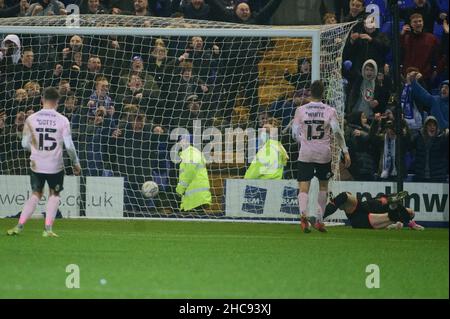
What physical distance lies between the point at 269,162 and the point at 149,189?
2.09 metres

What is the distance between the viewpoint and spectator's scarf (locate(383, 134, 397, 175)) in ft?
58.5

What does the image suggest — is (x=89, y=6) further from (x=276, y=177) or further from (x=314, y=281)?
(x=314, y=281)

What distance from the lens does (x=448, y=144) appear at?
57.7 ft

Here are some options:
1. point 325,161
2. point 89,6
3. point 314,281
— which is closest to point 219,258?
point 314,281

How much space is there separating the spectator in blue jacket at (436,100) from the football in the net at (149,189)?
15.5ft

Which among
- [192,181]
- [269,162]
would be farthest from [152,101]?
[269,162]

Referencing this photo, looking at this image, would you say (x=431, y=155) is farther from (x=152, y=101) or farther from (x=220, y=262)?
(x=220, y=262)

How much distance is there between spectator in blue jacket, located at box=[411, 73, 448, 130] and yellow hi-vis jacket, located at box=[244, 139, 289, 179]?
251 cm

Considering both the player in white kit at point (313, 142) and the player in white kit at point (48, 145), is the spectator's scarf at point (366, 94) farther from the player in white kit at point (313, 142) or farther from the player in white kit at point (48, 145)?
the player in white kit at point (48, 145)

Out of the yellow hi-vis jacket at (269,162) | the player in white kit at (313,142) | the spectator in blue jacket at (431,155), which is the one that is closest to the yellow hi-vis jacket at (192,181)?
the yellow hi-vis jacket at (269,162)

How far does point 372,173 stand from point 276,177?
63.9 inches

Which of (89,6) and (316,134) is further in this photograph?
(89,6)

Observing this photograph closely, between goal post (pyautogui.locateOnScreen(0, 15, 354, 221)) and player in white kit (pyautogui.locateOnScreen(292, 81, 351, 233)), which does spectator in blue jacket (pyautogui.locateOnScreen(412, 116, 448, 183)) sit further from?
player in white kit (pyautogui.locateOnScreen(292, 81, 351, 233))

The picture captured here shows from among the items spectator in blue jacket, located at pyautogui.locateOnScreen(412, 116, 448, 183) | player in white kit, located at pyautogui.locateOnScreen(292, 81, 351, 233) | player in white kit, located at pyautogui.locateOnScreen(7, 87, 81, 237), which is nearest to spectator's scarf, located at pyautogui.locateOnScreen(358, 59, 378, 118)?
spectator in blue jacket, located at pyautogui.locateOnScreen(412, 116, 448, 183)
